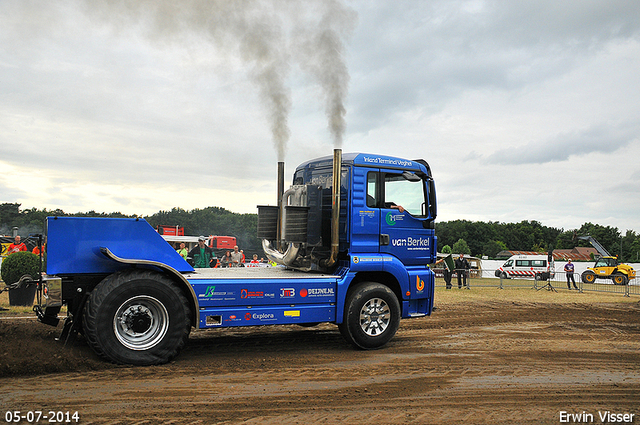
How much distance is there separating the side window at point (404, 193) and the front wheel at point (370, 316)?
60.6 inches

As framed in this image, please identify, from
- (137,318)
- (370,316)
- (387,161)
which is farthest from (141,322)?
(387,161)

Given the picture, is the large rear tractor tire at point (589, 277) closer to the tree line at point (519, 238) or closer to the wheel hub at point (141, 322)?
the wheel hub at point (141, 322)

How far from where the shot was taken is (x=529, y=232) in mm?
108750

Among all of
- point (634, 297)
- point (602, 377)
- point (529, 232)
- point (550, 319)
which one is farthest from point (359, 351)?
point (529, 232)

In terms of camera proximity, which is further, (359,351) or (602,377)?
(359,351)

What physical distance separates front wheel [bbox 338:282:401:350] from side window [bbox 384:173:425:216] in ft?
5.05

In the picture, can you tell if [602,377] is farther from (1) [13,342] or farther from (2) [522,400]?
(1) [13,342]

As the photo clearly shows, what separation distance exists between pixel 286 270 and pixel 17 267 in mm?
8628

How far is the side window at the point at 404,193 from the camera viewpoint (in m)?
8.64

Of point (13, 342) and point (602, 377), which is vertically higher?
point (13, 342)

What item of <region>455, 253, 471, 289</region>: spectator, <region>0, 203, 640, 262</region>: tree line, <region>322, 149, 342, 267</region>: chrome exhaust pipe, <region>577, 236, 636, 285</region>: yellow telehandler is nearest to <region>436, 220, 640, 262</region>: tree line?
<region>0, 203, 640, 262</region>: tree line

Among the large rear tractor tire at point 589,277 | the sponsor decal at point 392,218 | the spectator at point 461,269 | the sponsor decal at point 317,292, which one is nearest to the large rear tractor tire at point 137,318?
the sponsor decal at point 317,292

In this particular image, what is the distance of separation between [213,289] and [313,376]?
190 cm

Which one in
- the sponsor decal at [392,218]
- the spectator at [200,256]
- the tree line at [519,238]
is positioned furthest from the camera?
the tree line at [519,238]
